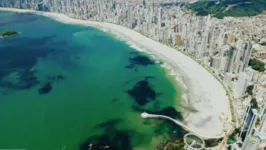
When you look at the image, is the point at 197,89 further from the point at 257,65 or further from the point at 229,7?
the point at 229,7

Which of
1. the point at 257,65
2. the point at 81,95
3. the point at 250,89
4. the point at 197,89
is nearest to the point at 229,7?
the point at 257,65

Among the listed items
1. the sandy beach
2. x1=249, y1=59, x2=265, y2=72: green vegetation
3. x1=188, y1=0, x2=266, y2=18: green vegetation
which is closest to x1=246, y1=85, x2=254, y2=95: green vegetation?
the sandy beach

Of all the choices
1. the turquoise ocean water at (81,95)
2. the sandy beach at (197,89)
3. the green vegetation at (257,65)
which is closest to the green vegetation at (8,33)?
the turquoise ocean water at (81,95)

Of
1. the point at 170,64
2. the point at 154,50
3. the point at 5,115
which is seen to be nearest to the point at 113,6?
the point at 154,50

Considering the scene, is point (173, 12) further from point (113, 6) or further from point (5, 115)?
point (5, 115)

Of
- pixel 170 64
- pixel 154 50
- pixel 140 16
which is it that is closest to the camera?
pixel 170 64

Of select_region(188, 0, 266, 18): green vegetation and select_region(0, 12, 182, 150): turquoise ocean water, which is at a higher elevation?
select_region(188, 0, 266, 18): green vegetation

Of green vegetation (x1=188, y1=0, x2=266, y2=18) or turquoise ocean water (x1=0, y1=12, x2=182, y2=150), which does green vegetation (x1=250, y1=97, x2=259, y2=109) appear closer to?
turquoise ocean water (x1=0, y1=12, x2=182, y2=150)
